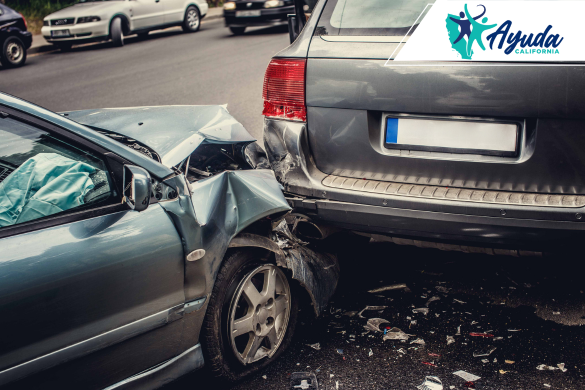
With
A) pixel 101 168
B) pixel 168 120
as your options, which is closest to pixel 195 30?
pixel 168 120

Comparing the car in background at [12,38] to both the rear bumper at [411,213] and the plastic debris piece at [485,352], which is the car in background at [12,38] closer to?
the rear bumper at [411,213]

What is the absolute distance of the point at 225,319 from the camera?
2545 millimetres

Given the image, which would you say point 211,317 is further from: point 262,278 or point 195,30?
point 195,30

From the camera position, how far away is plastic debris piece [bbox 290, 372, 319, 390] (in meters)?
2.62

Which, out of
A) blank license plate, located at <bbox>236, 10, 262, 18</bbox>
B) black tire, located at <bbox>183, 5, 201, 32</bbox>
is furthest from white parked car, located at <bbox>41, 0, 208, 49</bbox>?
blank license plate, located at <bbox>236, 10, 262, 18</bbox>

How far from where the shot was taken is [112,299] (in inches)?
81.7

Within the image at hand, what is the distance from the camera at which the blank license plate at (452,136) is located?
8.64 ft

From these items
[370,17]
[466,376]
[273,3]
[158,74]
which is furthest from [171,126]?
[273,3]

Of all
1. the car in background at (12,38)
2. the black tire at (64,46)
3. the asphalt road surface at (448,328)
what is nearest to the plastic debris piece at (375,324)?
the asphalt road surface at (448,328)

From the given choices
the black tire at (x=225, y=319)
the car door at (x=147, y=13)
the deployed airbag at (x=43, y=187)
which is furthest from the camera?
the car door at (x=147, y=13)

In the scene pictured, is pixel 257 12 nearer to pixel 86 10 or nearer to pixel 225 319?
pixel 86 10

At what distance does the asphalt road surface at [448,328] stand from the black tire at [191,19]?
1412cm

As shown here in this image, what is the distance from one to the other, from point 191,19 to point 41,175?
49.8ft

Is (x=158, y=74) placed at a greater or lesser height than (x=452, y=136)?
lesser
